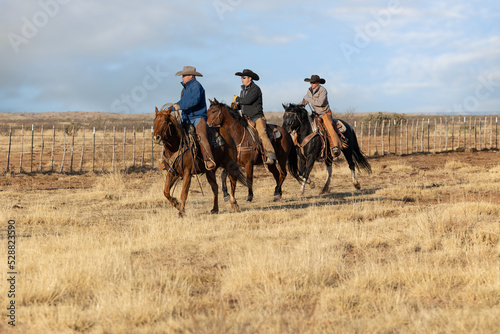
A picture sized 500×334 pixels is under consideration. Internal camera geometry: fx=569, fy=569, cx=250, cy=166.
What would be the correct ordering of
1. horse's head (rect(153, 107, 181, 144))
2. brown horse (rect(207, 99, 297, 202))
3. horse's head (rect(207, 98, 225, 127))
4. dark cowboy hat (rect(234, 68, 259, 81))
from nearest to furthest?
1. horse's head (rect(153, 107, 181, 144))
2. horse's head (rect(207, 98, 225, 127))
3. brown horse (rect(207, 99, 297, 202))
4. dark cowboy hat (rect(234, 68, 259, 81))

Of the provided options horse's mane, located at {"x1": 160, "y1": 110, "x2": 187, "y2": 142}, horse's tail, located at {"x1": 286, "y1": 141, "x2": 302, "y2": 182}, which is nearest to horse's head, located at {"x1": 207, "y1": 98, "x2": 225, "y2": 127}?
horse's mane, located at {"x1": 160, "y1": 110, "x2": 187, "y2": 142}

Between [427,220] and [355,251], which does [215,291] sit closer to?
[355,251]

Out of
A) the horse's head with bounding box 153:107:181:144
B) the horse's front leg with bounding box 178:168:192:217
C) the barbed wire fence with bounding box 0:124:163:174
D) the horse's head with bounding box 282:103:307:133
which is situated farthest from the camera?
the barbed wire fence with bounding box 0:124:163:174

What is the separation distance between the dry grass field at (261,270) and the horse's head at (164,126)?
4.36 ft

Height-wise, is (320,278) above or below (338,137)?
below

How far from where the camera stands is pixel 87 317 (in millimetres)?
4469

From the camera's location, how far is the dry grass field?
4.34m

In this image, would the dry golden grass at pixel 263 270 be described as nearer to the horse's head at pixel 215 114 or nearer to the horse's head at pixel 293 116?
the horse's head at pixel 215 114

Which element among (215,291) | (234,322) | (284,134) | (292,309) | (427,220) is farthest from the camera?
(284,134)

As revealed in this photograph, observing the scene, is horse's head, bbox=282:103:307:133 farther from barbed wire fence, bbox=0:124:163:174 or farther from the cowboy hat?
barbed wire fence, bbox=0:124:163:174

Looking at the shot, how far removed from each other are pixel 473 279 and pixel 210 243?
3216 millimetres

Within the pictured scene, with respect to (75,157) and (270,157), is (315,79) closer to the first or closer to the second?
(270,157)

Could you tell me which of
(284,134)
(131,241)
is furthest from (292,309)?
(284,134)

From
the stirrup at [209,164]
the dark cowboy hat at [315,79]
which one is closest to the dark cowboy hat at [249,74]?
the dark cowboy hat at [315,79]
